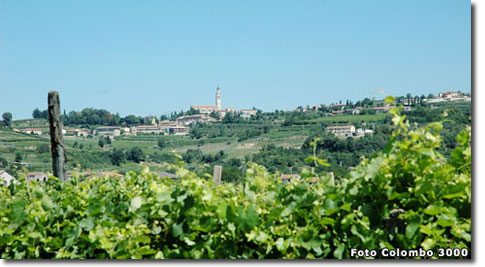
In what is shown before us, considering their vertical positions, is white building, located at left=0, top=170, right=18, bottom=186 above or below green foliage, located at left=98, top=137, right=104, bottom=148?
above

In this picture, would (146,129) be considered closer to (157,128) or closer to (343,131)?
(157,128)

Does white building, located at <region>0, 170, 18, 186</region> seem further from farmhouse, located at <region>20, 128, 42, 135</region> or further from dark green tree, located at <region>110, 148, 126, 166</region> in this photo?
farmhouse, located at <region>20, 128, 42, 135</region>

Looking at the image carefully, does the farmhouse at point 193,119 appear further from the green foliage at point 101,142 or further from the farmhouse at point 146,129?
the green foliage at point 101,142

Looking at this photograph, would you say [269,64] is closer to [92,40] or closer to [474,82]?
[92,40]

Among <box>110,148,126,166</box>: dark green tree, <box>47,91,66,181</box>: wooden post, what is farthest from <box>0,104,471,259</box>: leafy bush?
<box>110,148,126,166</box>: dark green tree

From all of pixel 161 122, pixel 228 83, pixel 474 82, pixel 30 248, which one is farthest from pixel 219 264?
pixel 161 122

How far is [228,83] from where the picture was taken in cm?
659

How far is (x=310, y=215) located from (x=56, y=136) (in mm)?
2562

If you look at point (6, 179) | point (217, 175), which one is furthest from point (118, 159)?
point (217, 175)

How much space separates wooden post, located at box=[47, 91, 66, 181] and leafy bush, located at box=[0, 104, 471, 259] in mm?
1613

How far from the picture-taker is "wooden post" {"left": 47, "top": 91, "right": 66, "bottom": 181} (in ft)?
13.2

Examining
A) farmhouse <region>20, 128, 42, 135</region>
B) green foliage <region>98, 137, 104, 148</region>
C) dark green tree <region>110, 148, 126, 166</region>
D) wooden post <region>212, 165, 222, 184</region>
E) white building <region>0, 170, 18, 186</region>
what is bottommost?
green foliage <region>98, 137, 104, 148</region>

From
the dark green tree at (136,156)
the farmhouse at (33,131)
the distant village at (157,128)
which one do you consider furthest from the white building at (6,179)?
the farmhouse at (33,131)

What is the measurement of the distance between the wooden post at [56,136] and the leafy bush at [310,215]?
→ 1613 millimetres
